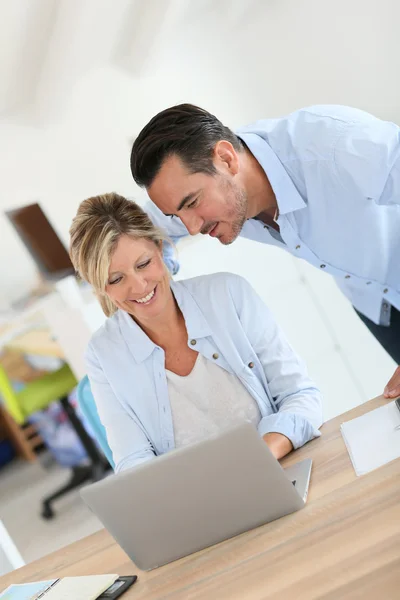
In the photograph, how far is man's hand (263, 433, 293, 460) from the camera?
4.82 ft

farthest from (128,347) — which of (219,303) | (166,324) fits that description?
(219,303)

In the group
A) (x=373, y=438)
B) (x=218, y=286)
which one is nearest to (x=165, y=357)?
(x=218, y=286)

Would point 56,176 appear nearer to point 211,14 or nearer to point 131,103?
point 131,103

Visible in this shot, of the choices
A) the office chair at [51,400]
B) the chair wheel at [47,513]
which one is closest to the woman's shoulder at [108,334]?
the office chair at [51,400]

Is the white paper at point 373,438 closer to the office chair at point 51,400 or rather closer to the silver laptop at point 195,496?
the silver laptop at point 195,496

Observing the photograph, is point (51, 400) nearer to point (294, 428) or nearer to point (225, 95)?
point (225, 95)

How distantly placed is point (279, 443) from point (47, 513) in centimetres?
352

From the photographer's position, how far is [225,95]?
5.09 m

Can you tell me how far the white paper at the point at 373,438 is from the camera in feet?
3.97

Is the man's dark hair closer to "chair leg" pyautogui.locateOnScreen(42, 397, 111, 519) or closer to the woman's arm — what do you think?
the woman's arm

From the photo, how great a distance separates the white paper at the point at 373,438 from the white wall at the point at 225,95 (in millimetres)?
2117

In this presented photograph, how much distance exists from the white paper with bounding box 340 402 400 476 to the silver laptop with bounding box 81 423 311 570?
115 millimetres

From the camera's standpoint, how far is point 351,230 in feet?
5.92

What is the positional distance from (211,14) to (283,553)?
4.48m
